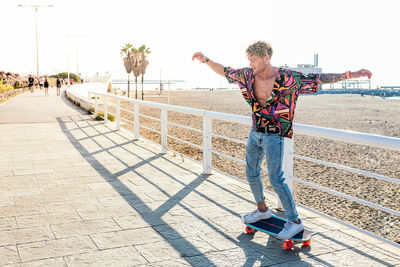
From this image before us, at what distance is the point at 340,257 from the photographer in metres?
3.77

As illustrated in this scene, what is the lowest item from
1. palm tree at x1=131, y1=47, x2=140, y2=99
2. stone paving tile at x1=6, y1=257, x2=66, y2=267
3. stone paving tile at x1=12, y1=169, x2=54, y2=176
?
stone paving tile at x1=6, y1=257, x2=66, y2=267

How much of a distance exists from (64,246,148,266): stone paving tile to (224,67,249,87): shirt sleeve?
169 centimetres

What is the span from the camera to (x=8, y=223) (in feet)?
15.1

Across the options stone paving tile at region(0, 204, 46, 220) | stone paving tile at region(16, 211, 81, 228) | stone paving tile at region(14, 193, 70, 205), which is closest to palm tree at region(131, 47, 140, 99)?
stone paving tile at region(14, 193, 70, 205)

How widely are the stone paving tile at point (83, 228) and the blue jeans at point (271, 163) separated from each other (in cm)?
145

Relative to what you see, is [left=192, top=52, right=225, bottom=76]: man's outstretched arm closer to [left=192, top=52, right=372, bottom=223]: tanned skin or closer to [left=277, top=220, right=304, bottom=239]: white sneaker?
[left=192, top=52, right=372, bottom=223]: tanned skin

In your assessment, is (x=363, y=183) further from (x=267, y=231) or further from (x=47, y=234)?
(x=47, y=234)

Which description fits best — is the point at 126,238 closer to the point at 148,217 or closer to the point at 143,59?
the point at 148,217

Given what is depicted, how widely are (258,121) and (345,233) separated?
148 centimetres

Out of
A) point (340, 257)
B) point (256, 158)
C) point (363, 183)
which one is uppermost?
point (256, 158)

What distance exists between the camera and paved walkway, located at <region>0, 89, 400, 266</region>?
374cm

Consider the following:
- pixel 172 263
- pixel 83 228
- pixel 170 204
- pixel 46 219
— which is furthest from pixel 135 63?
pixel 172 263

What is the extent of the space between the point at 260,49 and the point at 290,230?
155 cm

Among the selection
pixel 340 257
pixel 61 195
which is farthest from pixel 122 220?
pixel 340 257
